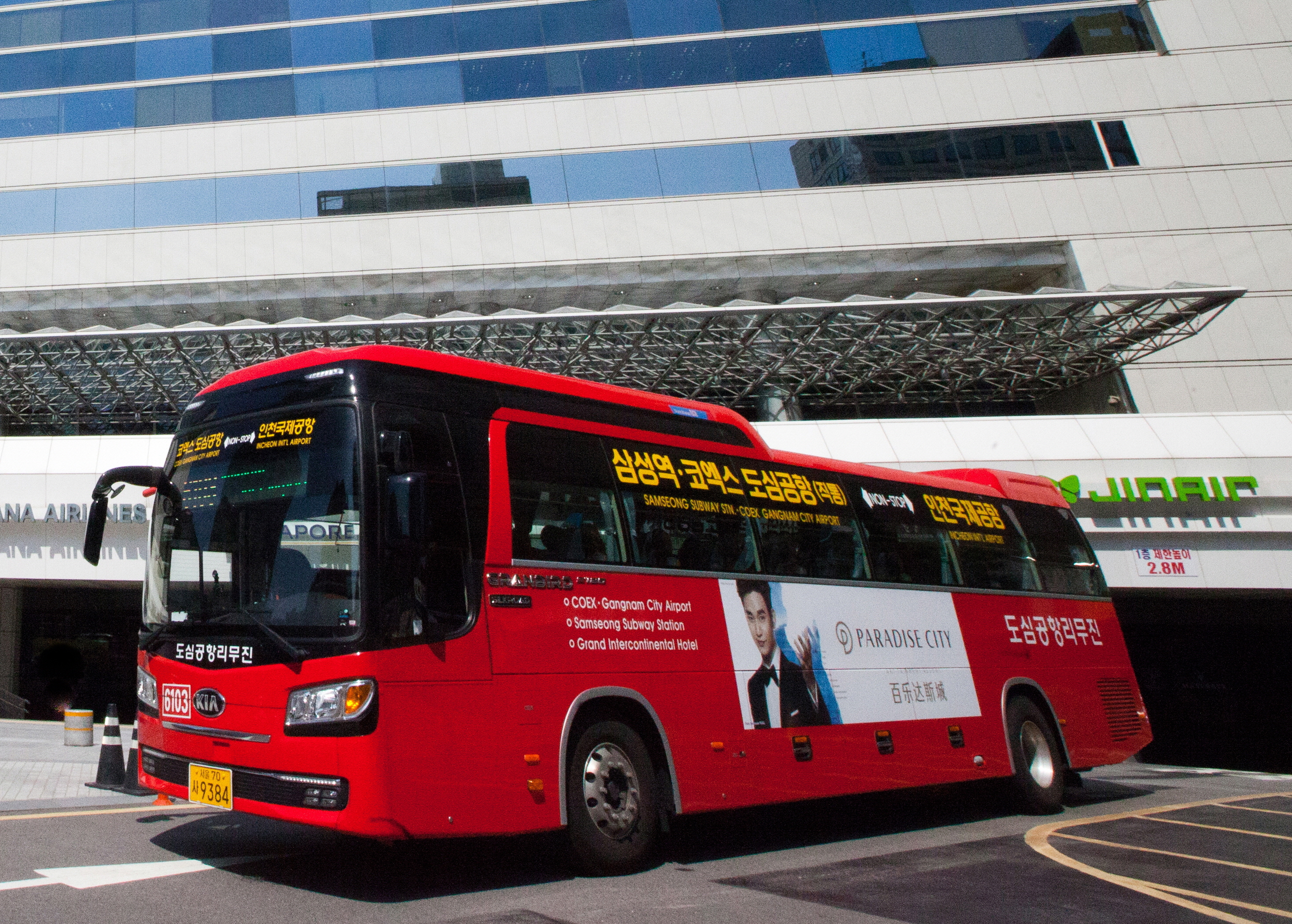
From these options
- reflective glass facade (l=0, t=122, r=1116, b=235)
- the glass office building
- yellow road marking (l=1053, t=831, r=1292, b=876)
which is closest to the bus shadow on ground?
yellow road marking (l=1053, t=831, r=1292, b=876)

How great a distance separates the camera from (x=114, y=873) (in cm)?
550

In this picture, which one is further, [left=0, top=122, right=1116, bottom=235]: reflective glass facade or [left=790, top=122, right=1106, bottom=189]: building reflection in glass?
[left=790, top=122, right=1106, bottom=189]: building reflection in glass

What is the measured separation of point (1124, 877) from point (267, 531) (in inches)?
231

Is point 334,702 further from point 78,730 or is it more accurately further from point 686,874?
point 78,730

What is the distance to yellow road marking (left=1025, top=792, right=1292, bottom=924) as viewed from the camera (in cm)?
532

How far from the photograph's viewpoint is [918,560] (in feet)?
29.8

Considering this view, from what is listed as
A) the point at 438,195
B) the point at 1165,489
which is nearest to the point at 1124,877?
the point at 1165,489

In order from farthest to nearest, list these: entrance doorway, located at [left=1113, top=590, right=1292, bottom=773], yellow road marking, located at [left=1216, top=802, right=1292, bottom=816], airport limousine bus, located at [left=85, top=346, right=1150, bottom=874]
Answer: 1. entrance doorway, located at [left=1113, top=590, right=1292, bottom=773]
2. yellow road marking, located at [left=1216, top=802, right=1292, bottom=816]
3. airport limousine bus, located at [left=85, top=346, right=1150, bottom=874]

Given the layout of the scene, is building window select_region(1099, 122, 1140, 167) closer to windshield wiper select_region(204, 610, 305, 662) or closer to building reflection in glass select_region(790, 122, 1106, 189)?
building reflection in glass select_region(790, 122, 1106, 189)

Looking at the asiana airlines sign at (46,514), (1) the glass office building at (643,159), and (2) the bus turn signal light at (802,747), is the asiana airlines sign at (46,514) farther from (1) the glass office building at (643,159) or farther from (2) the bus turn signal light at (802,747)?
(2) the bus turn signal light at (802,747)

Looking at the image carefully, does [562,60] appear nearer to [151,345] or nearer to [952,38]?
[952,38]

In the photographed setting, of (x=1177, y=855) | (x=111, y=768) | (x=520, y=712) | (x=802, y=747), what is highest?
(x=111, y=768)

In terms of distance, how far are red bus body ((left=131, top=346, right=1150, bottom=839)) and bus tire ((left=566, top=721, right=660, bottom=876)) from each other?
6.7 inches

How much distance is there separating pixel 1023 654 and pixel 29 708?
24.3 meters
